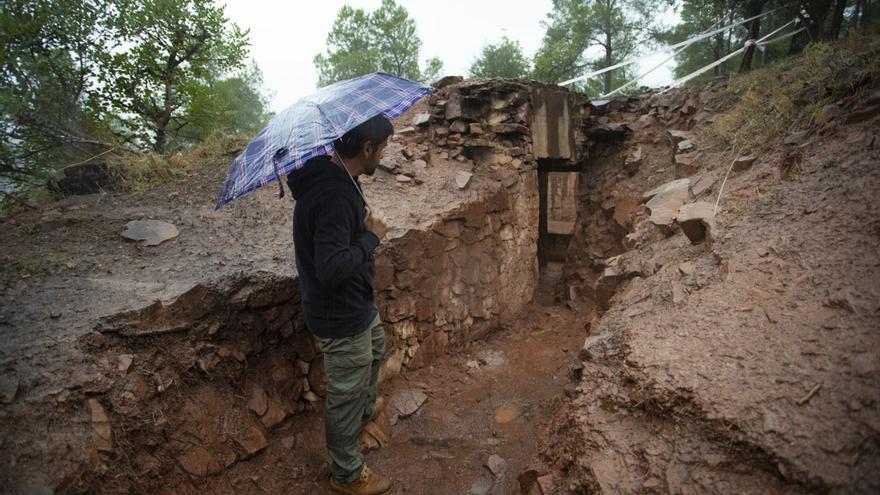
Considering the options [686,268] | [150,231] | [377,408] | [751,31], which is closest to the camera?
[686,268]

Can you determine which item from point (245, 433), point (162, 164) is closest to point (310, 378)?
point (245, 433)

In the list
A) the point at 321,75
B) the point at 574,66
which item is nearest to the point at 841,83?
the point at 574,66

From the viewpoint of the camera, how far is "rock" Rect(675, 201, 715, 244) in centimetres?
277

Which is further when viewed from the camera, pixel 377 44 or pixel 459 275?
pixel 377 44

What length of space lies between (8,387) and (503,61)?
22.5 m

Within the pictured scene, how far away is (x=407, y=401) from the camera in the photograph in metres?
3.74

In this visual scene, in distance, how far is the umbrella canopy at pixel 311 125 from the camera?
1.82 metres

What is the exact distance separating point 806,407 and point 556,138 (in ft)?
17.6

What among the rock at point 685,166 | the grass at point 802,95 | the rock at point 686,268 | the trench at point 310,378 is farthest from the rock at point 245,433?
the rock at point 685,166

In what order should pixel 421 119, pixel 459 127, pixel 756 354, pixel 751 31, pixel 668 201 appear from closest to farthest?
pixel 756 354
pixel 668 201
pixel 459 127
pixel 421 119
pixel 751 31

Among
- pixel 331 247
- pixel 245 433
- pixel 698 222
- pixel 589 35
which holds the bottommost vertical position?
pixel 245 433

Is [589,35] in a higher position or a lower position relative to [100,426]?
higher

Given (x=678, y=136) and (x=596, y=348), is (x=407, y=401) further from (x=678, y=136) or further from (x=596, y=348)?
(x=678, y=136)

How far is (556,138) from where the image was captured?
616 cm
